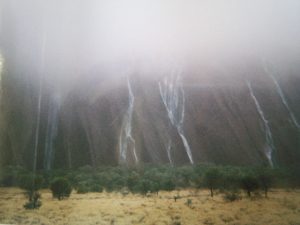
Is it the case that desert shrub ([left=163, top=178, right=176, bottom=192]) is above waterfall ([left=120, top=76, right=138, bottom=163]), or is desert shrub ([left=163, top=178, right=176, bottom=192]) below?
below

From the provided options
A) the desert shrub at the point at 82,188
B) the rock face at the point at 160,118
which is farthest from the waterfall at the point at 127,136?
the desert shrub at the point at 82,188

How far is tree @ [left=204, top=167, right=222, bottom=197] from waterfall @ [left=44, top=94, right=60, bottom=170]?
617 centimetres

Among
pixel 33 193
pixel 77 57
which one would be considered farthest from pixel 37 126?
pixel 77 57

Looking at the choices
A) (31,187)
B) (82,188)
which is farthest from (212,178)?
(31,187)

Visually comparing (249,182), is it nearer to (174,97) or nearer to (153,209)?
(153,209)

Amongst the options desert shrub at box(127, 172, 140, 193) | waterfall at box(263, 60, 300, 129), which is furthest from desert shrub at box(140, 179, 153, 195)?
waterfall at box(263, 60, 300, 129)

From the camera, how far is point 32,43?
9.70m

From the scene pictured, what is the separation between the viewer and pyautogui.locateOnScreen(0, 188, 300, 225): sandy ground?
267 inches

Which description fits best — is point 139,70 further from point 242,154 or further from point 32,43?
point 242,154

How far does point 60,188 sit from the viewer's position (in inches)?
320

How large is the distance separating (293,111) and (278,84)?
1307mm

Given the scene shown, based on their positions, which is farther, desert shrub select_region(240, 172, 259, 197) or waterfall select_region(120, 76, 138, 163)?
waterfall select_region(120, 76, 138, 163)

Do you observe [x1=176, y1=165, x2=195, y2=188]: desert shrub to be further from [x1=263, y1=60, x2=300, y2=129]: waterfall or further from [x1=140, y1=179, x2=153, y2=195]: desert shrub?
[x1=263, y1=60, x2=300, y2=129]: waterfall

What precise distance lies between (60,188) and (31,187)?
109 centimetres
